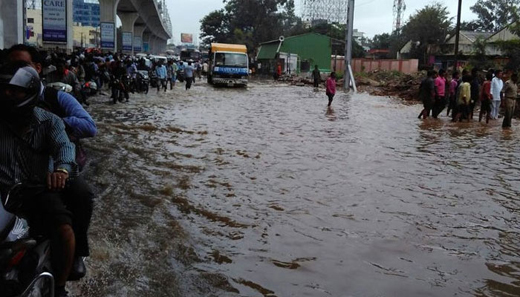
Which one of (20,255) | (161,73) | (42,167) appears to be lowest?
(20,255)

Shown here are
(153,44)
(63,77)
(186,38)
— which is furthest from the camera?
(186,38)

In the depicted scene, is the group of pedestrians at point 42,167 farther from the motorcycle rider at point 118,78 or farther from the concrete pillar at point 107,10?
the concrete pillar at point 107,10

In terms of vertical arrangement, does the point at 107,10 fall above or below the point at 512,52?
above

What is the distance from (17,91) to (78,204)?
728 mm

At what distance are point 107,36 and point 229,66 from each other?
894cm

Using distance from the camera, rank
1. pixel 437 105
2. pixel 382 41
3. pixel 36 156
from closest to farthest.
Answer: pixel 36 156 → pixel 437 105 → pixel 382 41

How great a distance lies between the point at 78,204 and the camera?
2.94m

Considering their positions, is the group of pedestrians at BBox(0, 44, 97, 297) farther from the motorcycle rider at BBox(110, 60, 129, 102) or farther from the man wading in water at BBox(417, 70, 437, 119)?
the motorcycle rider at BBox(110, 60, 129, 102)

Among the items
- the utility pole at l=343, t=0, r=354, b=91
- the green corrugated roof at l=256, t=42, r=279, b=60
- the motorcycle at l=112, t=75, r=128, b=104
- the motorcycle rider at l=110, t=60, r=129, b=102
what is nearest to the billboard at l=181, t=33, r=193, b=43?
the green corrugated roof at l=256, t=42, r=279, b=60

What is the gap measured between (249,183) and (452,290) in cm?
379

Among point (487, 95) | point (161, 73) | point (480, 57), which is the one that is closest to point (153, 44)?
point (161, 73)

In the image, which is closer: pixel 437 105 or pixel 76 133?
pixel 76 133

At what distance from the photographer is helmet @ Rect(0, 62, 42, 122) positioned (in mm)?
2629

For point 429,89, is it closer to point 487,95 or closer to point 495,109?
point 487,95
